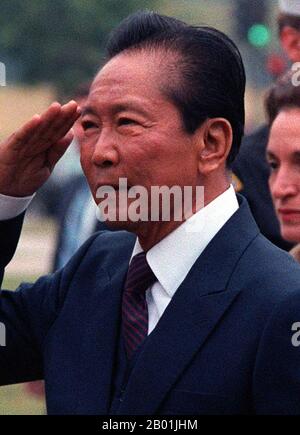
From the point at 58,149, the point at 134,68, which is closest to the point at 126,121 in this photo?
the point at 134,68

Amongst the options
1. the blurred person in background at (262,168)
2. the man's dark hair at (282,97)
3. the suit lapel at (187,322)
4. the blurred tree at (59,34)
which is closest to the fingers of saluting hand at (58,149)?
the suit lapel at (187,322)

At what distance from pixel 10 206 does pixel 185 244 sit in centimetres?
44

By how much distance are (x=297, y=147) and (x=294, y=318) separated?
1129 millimetres

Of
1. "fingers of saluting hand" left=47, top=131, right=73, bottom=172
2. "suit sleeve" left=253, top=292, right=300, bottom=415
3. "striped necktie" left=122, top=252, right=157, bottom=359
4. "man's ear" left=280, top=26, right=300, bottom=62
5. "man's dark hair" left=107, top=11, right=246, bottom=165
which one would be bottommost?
"suit sleeve" left=253, top=292, right=300, bottom=415

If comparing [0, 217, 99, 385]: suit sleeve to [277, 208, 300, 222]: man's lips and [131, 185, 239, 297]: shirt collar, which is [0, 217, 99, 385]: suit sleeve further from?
[277, 208, 300, 222]: man's lips

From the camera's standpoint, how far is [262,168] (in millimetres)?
5113

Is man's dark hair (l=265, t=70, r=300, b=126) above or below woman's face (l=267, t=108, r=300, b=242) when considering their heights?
above

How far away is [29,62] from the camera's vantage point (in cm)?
1491

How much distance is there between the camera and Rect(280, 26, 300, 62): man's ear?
5.05m

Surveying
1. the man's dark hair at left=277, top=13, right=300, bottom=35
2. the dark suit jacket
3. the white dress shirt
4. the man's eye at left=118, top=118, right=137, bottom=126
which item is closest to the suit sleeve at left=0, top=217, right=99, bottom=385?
the dark suit jacket

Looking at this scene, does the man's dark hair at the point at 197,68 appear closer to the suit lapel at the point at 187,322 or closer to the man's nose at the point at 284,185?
the suit lapel at the point at 187,322

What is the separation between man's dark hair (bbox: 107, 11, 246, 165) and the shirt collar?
16cm

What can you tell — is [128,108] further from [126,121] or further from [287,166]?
[287,166]

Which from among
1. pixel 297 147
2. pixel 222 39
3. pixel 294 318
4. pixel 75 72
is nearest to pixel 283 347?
pixel 294 318
